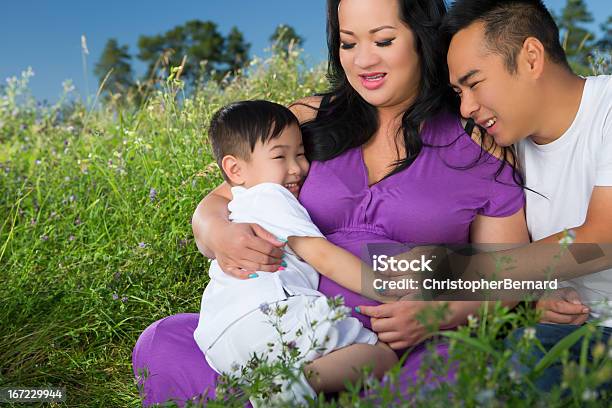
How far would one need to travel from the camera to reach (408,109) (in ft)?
10.5

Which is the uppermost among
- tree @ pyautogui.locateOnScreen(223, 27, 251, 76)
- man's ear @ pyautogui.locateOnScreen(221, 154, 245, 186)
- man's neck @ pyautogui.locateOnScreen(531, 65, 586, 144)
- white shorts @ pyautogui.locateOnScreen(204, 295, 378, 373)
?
tree @ pyautogui.locateOnScreen(223, 27, 251, 76)

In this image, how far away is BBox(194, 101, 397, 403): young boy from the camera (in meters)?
2.43

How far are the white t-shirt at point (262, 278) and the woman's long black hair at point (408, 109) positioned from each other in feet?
1.39

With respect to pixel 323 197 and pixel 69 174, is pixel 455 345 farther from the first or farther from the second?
pixel 69 174

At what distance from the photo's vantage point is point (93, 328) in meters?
3.82

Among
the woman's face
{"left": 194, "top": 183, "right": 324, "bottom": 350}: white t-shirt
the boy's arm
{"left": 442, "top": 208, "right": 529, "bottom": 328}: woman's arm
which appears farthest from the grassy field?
the woman's face

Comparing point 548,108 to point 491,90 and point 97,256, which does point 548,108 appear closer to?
point 491,90

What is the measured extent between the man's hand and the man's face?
573mm

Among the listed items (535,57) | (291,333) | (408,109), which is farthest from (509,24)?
(291,333)

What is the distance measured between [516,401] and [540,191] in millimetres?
1337

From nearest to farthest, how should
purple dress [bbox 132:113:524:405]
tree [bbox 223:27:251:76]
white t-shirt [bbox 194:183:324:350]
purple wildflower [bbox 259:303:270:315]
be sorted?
purple wildflower [bbox 259:303:270:315] < white t-shirt [bbox 194:183:324:350] < purple dress [bbox 132:113:524:405] < tree [bbox 223:27:251:76]

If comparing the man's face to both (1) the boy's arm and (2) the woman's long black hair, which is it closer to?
(2) the woman's long black hair

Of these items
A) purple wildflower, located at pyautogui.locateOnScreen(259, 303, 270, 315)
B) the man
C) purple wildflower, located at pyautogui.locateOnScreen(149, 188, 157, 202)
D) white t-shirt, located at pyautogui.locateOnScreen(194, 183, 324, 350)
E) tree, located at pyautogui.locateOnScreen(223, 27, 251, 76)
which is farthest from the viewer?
tree, located at pyautogui.locateOnScreen(223, 27, 251, 76)

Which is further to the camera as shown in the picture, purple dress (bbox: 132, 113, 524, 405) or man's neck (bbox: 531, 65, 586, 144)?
purple dress (bbox: 132, 113, 524, 405)
